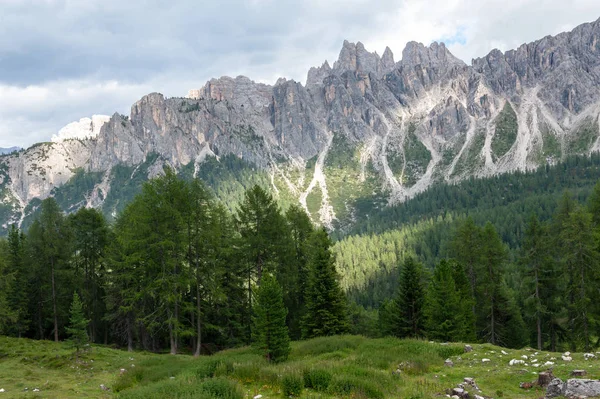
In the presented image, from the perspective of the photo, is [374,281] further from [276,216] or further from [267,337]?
[267,337]

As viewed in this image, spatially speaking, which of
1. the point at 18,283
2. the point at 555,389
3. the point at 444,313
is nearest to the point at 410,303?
the point at 444,313

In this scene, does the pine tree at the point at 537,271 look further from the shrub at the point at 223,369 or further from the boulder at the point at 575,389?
the shrub at the point at 223,369

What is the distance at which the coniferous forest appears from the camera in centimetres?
2930

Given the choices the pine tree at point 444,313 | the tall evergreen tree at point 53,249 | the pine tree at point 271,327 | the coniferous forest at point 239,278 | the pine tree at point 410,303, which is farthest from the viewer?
the tall evergreen tree at point 53,249

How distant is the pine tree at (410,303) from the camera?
105ft

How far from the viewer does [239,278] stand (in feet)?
119

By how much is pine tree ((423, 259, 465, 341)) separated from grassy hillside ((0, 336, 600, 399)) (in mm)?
9051

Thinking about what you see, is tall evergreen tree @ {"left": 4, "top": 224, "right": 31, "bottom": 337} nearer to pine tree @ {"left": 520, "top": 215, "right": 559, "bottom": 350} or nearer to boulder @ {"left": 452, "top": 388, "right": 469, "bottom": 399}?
boulder @ {"left": 452, "top": 388, "right": 469, "bottom": 399}

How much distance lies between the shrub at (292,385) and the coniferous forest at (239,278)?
14.8m

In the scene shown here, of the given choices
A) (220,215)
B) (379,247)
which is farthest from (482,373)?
(379,247)

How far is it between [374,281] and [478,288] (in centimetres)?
9431

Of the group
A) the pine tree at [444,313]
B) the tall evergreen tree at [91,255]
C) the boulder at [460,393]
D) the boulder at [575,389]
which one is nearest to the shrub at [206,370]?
the boulder at [460,393]

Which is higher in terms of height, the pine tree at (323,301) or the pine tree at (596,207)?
the pine tree at (596,207)

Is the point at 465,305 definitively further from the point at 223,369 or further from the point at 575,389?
the point at 223,369
